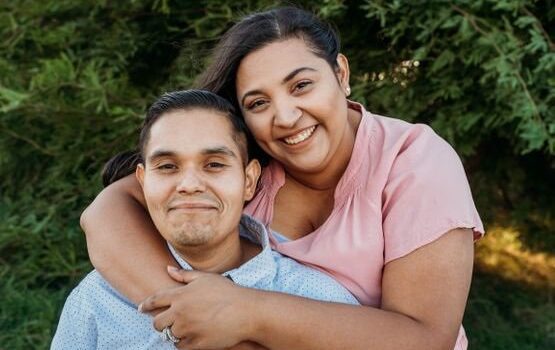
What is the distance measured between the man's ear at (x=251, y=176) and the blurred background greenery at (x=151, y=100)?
1056 mm

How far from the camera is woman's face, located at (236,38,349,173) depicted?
8.06 ft

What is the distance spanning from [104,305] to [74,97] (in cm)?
178

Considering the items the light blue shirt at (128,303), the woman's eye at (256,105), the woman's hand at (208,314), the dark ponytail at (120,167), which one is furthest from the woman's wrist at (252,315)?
the dark ponytail at (120,167)

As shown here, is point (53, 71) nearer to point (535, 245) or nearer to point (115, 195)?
point (115, 195)

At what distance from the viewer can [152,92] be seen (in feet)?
13.4

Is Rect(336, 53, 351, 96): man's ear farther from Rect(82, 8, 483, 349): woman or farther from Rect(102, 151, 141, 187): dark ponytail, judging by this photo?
Rect(102, 151, 141, 187): dark ponytail

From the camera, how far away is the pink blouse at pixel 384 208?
2354 millimetres

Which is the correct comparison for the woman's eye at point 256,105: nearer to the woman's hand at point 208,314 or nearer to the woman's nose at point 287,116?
the woman's nose at point 287,116

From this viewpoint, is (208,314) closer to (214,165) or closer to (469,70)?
(214,165)

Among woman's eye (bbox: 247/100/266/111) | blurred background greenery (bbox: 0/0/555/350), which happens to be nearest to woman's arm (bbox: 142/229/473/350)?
woman's eye (bbox: 247/100/266/111)

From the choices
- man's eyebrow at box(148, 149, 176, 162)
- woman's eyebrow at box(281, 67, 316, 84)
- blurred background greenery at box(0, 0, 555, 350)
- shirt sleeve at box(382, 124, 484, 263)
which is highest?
woman's eyebrow at box(281, 67, 316, 84)

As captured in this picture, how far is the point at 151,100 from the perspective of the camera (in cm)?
395

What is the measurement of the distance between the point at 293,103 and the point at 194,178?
1.31 ft

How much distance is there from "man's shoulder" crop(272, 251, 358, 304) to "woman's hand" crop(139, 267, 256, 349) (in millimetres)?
292
